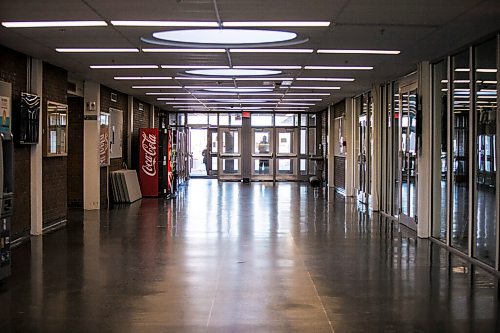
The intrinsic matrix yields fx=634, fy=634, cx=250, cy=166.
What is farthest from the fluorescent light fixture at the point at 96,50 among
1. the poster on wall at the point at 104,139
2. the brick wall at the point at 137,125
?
the brick wall at the point at 137,125

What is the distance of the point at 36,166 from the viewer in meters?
10.1

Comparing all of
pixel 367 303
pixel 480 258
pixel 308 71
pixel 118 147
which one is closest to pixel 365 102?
pixel 308 71

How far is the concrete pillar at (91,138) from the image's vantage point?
1393cm

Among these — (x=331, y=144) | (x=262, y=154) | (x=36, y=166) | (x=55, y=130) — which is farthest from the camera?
(x=262, y=154)

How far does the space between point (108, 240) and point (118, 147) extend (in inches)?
289

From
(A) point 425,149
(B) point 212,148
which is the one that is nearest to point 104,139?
(A) point 425,149

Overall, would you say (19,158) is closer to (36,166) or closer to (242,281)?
(36,166)

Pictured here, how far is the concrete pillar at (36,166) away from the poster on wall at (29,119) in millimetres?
246

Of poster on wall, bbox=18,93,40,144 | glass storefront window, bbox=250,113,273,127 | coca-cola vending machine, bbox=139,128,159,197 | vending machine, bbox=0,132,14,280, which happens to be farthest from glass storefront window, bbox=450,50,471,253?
glass storefront window, bbox=250,113,273,127

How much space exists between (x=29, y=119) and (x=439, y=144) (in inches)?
249

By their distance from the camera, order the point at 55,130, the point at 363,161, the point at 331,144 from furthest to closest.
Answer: the point at 331,144 → the point at 363,161 → the point at 55,130

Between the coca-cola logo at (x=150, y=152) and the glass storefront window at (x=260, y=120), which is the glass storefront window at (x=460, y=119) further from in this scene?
the glass storefront window at (x=260, y=120)

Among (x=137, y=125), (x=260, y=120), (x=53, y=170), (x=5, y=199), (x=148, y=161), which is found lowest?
(x=5, y=199)

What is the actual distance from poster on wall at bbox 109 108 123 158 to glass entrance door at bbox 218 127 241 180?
9243 millimetres
